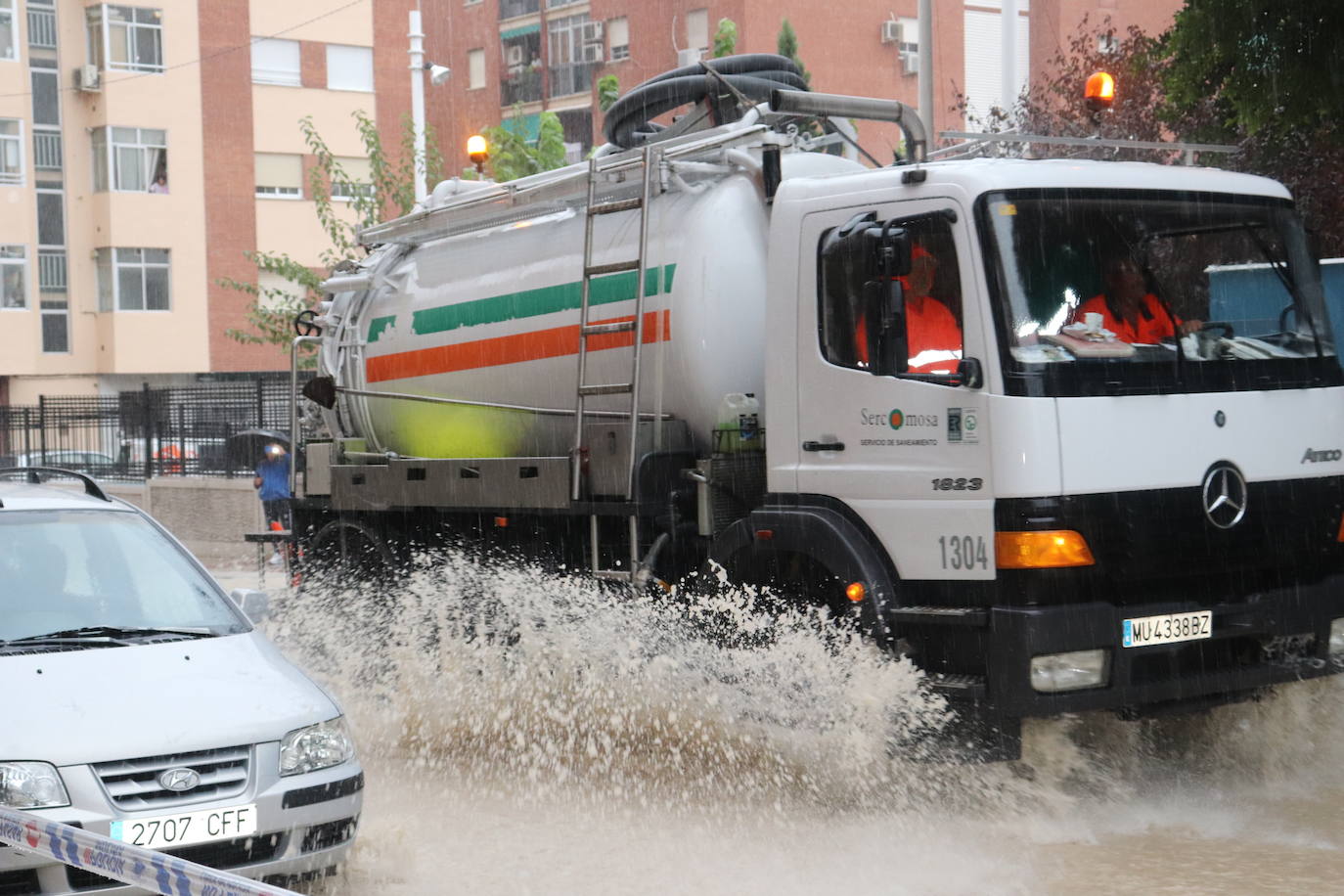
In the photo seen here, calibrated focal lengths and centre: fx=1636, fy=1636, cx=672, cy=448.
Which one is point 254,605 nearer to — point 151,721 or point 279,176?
point 151,721

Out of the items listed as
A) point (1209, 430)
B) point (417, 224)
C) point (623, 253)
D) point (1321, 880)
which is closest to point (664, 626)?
point (623, 253)

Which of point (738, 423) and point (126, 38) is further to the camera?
point (126, 38)

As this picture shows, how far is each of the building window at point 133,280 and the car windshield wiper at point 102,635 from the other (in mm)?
38308

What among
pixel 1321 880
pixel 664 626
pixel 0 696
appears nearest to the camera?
pixel 0 696

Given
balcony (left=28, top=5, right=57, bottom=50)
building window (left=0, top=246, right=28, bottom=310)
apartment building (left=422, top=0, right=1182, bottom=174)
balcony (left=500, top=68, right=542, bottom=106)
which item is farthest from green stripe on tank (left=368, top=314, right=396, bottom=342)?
balcony (left=500, top=68, right=542, bottom=106)

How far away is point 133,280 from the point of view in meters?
42.1

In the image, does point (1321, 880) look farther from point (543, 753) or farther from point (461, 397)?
point (461, 397)

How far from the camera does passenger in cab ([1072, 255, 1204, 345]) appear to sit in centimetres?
628

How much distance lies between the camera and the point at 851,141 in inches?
324

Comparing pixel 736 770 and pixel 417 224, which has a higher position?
pixel 417 224

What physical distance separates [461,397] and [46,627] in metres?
3.64

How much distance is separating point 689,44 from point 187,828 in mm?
37556

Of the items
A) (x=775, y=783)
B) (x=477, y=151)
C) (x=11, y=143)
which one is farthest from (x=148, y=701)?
(x=11, y=143)

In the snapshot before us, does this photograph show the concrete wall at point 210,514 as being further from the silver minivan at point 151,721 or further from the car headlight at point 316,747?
the car headlight at point 316,747
